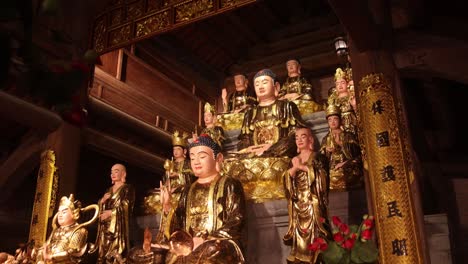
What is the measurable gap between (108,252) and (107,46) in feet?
9.21

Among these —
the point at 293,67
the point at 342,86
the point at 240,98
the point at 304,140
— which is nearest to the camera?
the point at 304,140

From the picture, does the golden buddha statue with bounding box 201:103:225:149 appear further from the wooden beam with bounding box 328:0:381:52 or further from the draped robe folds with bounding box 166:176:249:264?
the wooden beam with bounding box 328:0:381:52

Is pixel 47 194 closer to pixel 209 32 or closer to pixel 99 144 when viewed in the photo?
pixel 99 144

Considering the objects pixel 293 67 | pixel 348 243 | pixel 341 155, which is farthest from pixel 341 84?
pixel 348 243

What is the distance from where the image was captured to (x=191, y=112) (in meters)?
9.28

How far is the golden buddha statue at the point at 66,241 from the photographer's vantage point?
13.1ft

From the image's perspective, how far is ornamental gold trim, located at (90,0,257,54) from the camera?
5.49 metres

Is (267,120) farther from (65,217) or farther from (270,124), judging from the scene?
(65,217)

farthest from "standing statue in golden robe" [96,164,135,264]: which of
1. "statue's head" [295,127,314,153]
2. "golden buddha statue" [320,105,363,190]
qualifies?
"golden buddha statue" [320,105,363,190]

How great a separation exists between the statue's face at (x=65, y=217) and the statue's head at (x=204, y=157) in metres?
1.22

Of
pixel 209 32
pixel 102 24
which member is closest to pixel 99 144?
pixel 102 24

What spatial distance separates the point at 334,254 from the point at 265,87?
2859 millimetres

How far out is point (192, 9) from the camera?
18.3 feet

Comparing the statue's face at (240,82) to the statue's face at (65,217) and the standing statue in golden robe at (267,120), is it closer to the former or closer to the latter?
the standing statue in golden robe at (267,120)
